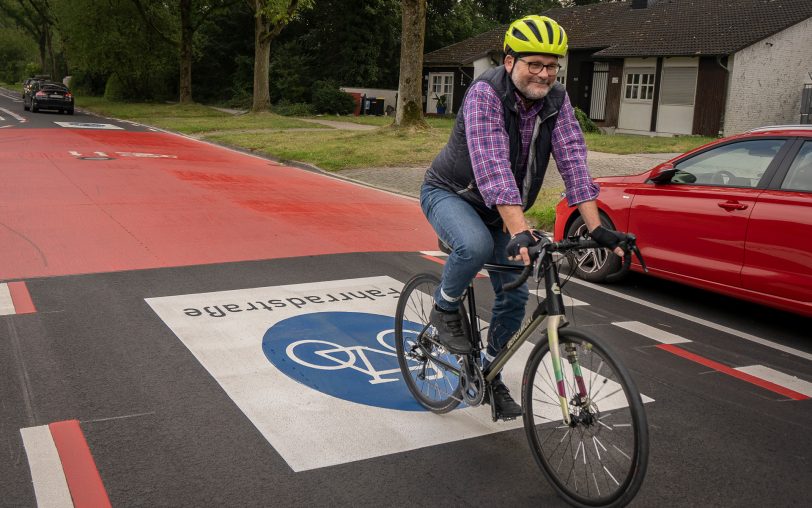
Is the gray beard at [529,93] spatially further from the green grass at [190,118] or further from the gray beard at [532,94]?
the green grass at [190,118]

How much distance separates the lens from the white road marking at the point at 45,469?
348cm

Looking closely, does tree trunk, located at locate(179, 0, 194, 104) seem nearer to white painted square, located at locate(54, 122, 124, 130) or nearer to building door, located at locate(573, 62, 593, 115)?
white painted square, located at locate(54, 122, 124, 130)

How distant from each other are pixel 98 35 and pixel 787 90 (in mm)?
35911

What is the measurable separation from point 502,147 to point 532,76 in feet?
1.14

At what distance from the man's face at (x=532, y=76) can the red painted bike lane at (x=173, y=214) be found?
17.1 ft

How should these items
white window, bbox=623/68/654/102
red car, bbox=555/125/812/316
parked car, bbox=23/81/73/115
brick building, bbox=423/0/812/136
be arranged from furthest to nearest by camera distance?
parked car, bbox=23/81/73/115
white window, bbox=623/68/654/102
brick building, bbox=423/0/812/136
red car, bbox=555/125/812/316

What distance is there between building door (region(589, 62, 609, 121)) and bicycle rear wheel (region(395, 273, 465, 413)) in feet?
108

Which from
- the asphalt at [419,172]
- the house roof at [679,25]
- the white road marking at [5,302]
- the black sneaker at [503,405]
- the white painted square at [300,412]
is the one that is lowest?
the white road marking at [5,302]

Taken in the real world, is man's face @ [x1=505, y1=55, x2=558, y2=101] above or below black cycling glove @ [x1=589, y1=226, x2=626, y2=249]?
above

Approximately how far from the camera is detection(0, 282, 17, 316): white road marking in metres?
6.27

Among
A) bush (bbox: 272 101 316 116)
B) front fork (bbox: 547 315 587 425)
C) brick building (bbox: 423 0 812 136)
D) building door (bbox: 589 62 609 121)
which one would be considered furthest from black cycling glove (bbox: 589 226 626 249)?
bush (bbox: 272 101 316 116)

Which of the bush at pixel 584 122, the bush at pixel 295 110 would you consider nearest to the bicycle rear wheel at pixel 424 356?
the bush at pixel 584 122

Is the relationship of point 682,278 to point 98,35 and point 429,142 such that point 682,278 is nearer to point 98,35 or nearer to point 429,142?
point 429,142

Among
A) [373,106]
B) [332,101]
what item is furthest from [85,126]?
[373,106]
